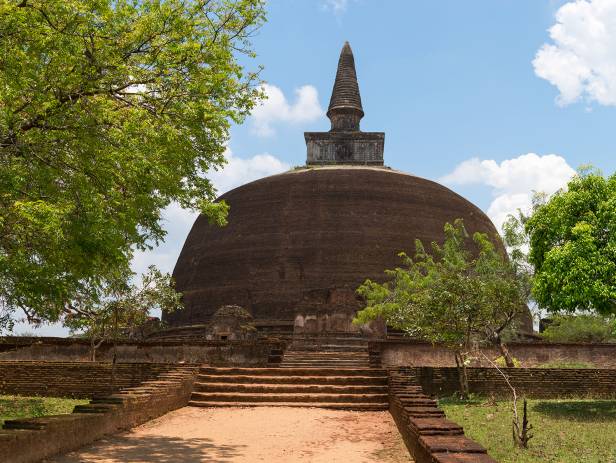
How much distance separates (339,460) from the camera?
6.20 m

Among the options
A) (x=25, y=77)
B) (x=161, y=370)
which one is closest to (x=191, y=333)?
(x=161, y=370)

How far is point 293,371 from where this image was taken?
11680 millimetres

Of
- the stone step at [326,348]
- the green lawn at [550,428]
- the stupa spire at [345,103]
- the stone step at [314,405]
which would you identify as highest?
the stupa spire at [345,103]

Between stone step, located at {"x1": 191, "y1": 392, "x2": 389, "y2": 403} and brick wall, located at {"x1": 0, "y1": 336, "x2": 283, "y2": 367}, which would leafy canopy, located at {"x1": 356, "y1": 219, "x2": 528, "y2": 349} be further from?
brick wall, located at {"x1": 0, "y1": 336, "x2": 283, "y2": 367}

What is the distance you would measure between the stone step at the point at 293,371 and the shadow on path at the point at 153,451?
4.17 m

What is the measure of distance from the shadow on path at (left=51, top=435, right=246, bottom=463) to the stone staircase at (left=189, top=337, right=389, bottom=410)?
10.0 feet

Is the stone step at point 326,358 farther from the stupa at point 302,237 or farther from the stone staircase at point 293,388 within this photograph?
the stupa at point 302,237

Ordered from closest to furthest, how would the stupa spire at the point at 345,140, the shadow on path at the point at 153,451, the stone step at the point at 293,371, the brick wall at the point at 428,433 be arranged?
the brick wall at the point at 428,433
the shadow on path at the point at 153,451
the stone step at the point at 293,371
the stupa spire at the point at 345,140

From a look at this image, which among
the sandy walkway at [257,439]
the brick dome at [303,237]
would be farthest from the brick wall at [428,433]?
the brick dome at [303,237]

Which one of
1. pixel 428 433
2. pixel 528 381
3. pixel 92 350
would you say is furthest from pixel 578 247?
pixel 92 350

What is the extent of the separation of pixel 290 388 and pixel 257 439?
3535 mm

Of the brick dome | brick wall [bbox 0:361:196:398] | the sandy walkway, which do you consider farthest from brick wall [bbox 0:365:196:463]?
the brick dome

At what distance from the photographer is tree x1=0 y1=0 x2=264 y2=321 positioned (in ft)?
23.1

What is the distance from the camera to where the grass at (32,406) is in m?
10.7
